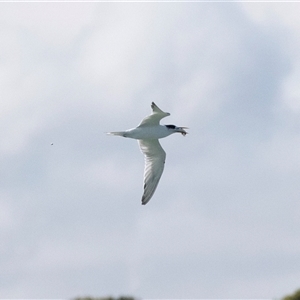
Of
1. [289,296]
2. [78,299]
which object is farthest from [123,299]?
[289,296]

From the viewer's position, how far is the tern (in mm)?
33656

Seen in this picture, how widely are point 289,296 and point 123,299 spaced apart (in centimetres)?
731

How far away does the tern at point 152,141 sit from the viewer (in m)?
33.7

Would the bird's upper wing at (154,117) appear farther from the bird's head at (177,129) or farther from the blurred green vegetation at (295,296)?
the blurred green vegetation at (295,296)

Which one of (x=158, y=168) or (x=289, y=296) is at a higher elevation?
(x=158, y=168)

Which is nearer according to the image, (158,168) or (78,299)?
(78,299)

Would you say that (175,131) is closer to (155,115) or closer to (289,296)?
(155,115)

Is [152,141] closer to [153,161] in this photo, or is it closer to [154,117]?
[153,161]

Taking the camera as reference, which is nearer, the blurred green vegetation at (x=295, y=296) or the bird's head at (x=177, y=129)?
the bird's head at (x=177, y=129)

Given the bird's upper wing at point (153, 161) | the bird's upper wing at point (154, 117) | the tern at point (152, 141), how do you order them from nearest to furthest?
the bird's upper wing at point (154, 117), the tern at point (152, 141), the bird's upper wing at point (153, 161)

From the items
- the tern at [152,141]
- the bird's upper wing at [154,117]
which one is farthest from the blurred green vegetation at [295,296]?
the bird's upper wing at [154,117]

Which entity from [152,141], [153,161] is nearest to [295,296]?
[153,161]

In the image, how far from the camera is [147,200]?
1384 inches

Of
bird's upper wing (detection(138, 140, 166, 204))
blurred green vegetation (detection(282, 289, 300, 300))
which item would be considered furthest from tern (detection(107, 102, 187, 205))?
blurred green vegetation (detection(282, 289, 300, 300))
